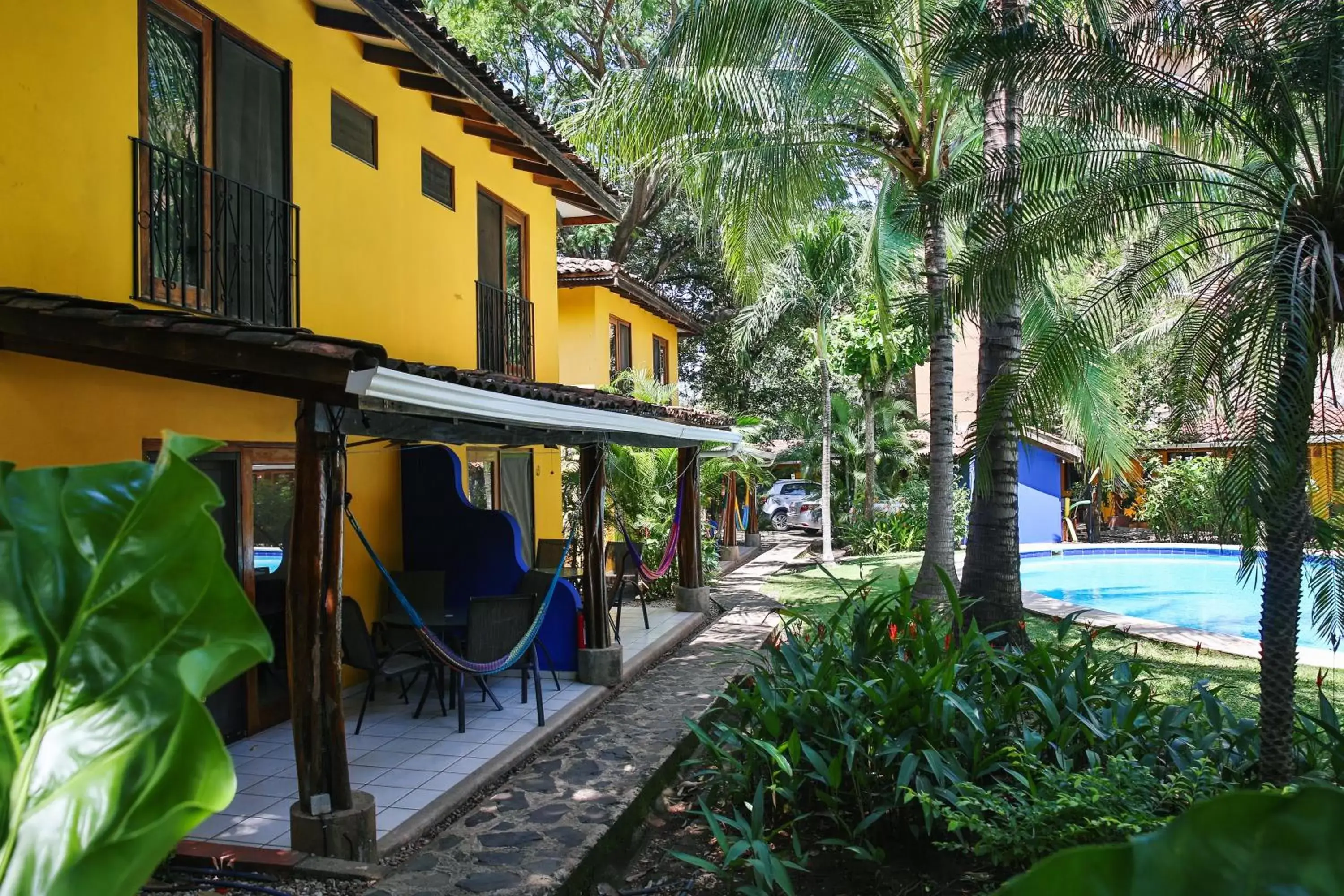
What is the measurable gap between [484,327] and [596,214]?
3.75 meters

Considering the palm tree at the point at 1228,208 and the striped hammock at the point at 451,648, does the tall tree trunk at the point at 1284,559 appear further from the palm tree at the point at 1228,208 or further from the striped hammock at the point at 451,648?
the striped hammock at the point at 451,648

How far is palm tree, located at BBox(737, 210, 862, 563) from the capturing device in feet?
59.0

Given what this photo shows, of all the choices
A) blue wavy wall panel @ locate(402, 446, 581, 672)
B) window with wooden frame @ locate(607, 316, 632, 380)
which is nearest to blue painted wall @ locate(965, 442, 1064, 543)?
window with wooden frame @ locate(607, 316, 632, 380)

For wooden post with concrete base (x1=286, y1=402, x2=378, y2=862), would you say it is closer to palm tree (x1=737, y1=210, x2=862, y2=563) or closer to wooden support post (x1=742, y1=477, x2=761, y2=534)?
palm tree (x1=737, y1=210, x2=862, y2=563)

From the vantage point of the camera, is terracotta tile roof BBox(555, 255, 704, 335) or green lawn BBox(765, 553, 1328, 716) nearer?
green lawn BBox(765, 553, 1328, 716)

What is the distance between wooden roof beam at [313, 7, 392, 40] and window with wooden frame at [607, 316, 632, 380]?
30.6 feet

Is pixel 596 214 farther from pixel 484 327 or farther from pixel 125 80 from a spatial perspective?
pixel 125 80

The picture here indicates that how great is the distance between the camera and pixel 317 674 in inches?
193

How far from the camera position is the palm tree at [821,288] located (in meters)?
18.0

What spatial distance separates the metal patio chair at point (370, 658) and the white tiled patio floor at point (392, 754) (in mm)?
223

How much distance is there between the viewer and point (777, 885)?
450cm

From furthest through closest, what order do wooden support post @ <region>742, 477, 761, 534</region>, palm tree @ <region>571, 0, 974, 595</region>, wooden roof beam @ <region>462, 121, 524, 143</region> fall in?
wooden support post @ <region>742, 477, 761, 534</region>, wooden roof beam @ <region>462, 121, 524, 143</region>, palm tree @ <region>571, 0, 974, 595</region>

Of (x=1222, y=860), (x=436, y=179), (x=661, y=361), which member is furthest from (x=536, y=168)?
(x=1222, y=860)

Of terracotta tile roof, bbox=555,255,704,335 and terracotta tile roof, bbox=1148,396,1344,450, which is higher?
terracotta tile roof, bbox=555,255,704,335
